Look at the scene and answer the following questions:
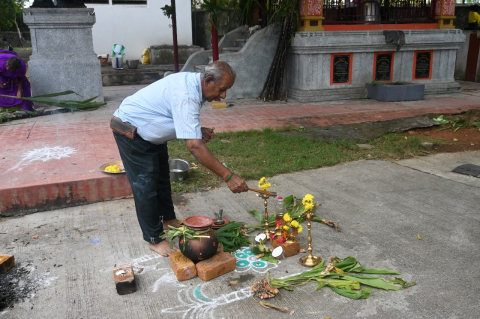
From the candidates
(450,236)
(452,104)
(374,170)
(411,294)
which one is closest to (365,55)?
(452,104)

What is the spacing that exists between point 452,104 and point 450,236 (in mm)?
6535

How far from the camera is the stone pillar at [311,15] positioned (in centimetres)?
962

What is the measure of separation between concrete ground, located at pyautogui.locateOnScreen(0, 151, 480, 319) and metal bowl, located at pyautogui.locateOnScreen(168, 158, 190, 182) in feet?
1.21

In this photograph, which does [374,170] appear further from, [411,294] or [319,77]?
[319,77]

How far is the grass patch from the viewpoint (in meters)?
5.38

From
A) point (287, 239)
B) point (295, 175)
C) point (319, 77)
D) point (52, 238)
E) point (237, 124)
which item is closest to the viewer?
point (287, 239)

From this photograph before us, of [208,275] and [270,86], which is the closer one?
[208,275]

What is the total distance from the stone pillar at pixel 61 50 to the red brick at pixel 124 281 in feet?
23.2

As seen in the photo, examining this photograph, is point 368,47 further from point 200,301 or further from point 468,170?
point 200,301

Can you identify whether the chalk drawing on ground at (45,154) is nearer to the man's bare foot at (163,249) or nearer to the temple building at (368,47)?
the man's bare foot at (163,249)

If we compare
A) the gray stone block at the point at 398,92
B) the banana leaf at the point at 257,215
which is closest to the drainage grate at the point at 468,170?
the banana leaf at the point at 257,215

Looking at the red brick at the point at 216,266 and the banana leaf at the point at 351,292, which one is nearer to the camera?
the banana leaf at the point at 351,292

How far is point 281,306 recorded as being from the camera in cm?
283

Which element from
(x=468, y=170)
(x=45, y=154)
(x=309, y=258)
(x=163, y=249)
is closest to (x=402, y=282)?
(x=309, y=258)
